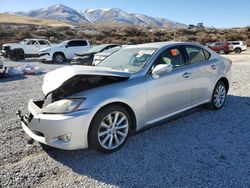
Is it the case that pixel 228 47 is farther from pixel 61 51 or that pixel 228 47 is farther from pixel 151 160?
pixel 151 160

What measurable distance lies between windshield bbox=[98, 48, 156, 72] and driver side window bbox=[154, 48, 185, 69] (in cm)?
19

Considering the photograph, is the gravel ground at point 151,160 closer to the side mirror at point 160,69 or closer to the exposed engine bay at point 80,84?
the exposed engine bay at point 80,84

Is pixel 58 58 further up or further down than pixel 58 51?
further down

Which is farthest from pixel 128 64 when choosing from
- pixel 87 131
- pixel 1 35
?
pixel 1 35

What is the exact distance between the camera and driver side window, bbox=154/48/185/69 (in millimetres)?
5061

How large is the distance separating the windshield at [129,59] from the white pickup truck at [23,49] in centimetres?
1936

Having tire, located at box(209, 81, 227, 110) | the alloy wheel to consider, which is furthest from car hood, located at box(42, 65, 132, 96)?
tire, located at box(209, 81, 227, 110)

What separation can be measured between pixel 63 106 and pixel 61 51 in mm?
18113

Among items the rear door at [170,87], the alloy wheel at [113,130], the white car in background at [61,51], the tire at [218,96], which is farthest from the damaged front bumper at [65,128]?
the white car in background at [61,51]

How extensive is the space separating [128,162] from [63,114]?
1.08 m

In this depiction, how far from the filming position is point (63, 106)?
155 inches

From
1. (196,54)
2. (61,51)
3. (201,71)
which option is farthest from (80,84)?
(61,51)

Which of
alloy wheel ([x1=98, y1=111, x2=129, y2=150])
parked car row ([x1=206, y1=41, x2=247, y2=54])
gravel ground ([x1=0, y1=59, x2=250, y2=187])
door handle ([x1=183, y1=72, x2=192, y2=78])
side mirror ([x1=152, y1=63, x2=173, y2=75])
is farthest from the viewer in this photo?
parked car row ([x1=206, y1=41, x2=247, y2=54])

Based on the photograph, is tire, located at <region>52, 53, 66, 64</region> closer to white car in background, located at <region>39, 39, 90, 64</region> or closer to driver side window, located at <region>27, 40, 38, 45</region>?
white car in background, located at <region>39, 39, 90, 64</region>
